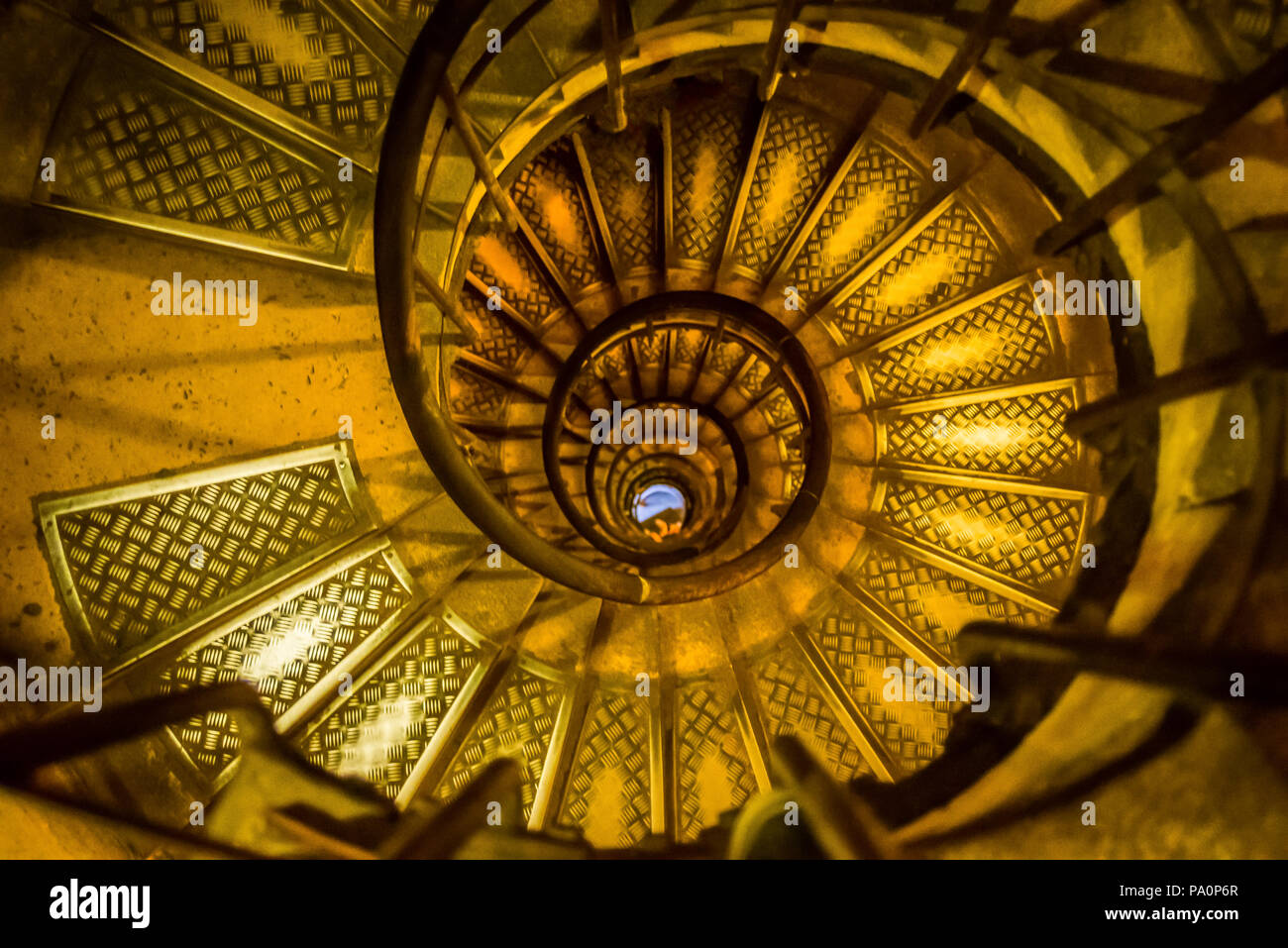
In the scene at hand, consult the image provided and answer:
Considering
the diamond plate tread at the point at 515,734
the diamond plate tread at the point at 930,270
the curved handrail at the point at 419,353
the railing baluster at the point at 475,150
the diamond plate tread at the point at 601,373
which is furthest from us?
the diamond plate tread at the point at 601,373

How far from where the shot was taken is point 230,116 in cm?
237

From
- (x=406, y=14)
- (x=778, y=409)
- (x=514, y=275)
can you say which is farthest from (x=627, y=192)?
(x=778, y=409)

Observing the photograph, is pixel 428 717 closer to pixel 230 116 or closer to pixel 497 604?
pixel 497 604

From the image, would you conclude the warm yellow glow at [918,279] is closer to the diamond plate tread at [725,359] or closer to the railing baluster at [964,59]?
the railing baluster at [964,59]

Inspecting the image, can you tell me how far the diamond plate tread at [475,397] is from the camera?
407 cm

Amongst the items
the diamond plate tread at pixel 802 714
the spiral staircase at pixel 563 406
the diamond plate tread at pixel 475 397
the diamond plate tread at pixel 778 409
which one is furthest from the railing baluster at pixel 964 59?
the diamond plate tread at pixel 475 397

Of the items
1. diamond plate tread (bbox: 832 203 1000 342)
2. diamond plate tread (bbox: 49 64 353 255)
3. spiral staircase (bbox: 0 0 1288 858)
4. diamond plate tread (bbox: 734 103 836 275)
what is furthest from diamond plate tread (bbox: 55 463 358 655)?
diamond plate tread (bbox: 832 203 1000 342)

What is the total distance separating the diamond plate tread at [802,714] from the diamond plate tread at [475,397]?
2.21m

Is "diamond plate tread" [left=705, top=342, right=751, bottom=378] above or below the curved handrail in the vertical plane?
above

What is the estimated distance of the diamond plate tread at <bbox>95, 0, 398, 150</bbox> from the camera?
7.37 feet

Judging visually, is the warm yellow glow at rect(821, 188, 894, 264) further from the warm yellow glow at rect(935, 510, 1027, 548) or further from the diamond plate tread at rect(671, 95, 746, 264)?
the warm yellow glow at rect(935, 510, 1027, 548)

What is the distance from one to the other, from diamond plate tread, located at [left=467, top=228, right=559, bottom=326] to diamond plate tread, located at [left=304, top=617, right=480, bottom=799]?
2043 mm
